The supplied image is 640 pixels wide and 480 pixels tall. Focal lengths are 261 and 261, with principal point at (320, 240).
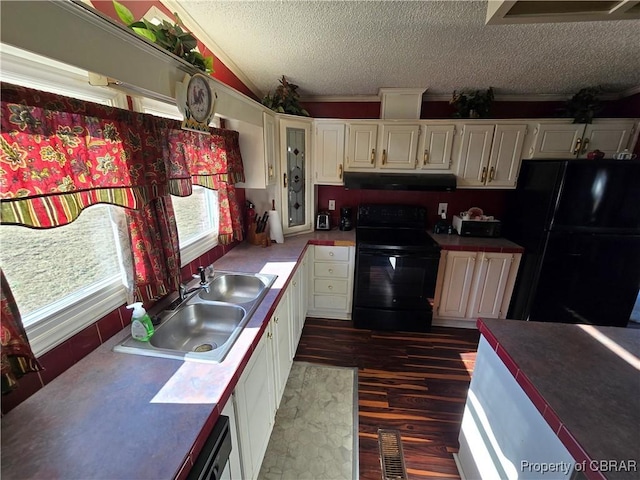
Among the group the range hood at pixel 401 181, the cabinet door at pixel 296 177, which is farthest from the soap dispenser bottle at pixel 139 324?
the range hood at pixel 401 181

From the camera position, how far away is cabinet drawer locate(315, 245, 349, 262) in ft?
8.65

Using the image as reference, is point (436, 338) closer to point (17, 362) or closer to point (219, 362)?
point (219, 362)

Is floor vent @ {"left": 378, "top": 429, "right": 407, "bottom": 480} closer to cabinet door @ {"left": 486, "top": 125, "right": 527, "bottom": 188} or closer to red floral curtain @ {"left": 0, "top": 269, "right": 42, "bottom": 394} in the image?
red floral curtain @ {"left": 0, "top": 269, "right": 42, "bottom": 394}

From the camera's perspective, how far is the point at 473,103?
8.19ft

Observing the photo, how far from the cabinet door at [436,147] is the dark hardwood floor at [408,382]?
1.70 m

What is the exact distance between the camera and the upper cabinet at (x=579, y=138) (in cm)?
236

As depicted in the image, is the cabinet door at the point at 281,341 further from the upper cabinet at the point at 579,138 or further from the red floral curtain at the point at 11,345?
the upper cabinet at the point at 579,138

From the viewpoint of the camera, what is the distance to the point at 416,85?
243cm

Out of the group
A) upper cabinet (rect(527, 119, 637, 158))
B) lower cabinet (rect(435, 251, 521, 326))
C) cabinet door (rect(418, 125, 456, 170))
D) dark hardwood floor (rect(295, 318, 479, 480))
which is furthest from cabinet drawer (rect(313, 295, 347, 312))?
upper cabinet (rect(527, 119, 637, 158))

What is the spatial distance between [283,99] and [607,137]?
9.84ft

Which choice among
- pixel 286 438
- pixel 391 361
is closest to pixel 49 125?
pixel 286 438

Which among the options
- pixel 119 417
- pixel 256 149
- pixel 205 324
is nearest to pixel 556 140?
pixel 256 149

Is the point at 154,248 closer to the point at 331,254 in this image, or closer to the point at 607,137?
the point at 331,254

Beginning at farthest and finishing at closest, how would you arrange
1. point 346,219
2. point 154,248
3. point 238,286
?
point 346,219 → point 238,286 → point 154,248
